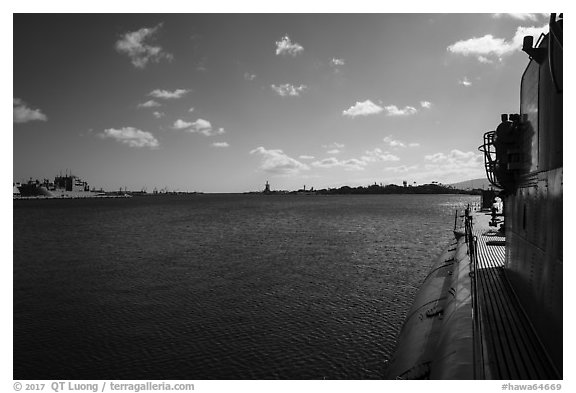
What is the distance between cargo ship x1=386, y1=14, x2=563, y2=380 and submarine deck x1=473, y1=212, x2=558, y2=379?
0.02 metres

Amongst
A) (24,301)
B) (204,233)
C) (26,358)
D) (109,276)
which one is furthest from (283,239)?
(26,358)

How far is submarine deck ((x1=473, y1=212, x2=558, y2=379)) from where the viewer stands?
7.91m

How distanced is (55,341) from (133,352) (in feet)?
14.3

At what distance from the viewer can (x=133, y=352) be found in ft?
50.6

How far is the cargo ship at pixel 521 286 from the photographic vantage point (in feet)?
25.7

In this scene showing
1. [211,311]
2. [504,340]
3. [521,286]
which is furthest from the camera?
[211,311]

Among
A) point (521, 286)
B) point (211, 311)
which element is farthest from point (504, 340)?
point (211, 311)

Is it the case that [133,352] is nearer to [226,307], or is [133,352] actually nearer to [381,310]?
[226,307]

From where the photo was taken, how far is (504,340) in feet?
30.6

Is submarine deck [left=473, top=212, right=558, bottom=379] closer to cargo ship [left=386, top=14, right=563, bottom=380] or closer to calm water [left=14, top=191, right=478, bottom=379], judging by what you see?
cargo ship [left=386, top=14, right=563, bottom=380]

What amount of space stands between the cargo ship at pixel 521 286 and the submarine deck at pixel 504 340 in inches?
0.9

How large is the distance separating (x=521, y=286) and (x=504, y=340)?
3172mm

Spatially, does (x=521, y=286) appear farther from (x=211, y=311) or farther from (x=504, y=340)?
(x=211, y=311)

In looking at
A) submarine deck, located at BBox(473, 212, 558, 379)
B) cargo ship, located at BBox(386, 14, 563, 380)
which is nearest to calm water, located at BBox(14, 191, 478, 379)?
cargo ship, located at BBox(386, 14, 563, 380)
